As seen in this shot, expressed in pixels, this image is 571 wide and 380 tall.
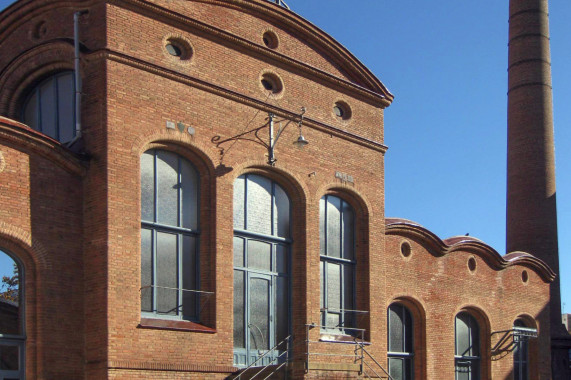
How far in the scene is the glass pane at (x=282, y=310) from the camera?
2045 cm

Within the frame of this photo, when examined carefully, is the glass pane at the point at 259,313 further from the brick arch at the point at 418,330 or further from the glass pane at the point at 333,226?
the brick arch at the point at 418,330

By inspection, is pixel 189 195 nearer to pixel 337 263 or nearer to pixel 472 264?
pixel 337 263

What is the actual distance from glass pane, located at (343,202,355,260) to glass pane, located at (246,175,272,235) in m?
2.62

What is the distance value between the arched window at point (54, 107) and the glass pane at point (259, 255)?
450cm

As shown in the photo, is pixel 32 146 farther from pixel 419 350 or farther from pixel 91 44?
pixel 419 350

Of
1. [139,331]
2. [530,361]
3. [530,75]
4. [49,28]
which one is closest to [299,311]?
[139,331]

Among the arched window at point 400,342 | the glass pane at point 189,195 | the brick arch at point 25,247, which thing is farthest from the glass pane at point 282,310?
the brick arch at point 25,247

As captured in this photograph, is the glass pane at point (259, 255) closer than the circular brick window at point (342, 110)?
Yes

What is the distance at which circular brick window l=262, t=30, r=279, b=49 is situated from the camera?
827 inches

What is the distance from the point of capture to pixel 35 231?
1655 centimetres

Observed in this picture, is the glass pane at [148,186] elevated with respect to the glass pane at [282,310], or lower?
elevated

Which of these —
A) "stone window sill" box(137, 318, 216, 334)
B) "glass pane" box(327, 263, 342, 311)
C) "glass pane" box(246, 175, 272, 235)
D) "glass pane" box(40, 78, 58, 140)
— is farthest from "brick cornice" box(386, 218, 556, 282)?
"glass pane" box(40, 78, 58, 140)

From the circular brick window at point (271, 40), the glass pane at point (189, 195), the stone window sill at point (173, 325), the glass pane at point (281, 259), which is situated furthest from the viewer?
the circular brick window at point (271, 40)

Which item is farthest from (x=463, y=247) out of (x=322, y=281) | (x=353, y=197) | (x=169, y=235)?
(x=169, y=235)
